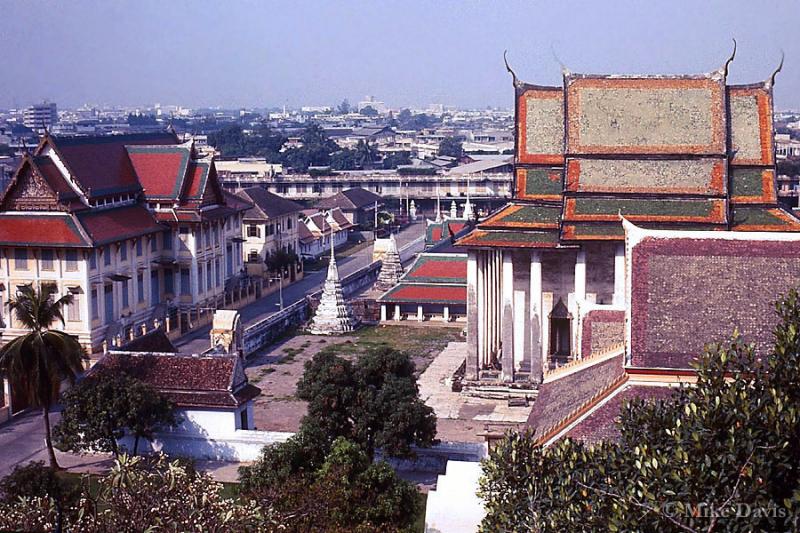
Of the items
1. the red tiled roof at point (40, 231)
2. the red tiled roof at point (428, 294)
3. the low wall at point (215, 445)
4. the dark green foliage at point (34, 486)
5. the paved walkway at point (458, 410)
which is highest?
the red tiled roof at point (40, 231)

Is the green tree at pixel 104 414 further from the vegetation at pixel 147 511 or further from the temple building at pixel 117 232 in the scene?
the temple building at pixel 117 232

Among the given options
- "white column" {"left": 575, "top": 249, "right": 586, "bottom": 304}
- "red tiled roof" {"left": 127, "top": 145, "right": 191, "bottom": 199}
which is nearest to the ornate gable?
"red tiled roof" {"left": 127, "top": 145, "right": 191, "bottom": 199}

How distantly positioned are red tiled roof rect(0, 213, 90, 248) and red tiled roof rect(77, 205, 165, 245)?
0.50 metres

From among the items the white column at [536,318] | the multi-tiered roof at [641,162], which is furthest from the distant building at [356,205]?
the white column at [536,318]

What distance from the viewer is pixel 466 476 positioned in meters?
17.0

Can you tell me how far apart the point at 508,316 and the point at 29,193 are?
1695cm

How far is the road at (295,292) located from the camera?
125 feet

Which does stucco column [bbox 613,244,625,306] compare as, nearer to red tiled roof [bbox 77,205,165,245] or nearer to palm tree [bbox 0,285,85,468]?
palm tree [bbox 0,285,85,468]

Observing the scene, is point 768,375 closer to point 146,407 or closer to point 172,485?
point 172,485

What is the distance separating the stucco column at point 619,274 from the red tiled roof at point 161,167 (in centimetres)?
1943

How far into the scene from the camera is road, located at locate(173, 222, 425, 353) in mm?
38000

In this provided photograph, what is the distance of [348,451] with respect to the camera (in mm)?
17625

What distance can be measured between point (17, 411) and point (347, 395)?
11183 mm

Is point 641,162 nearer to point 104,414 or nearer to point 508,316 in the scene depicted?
point 508,316
